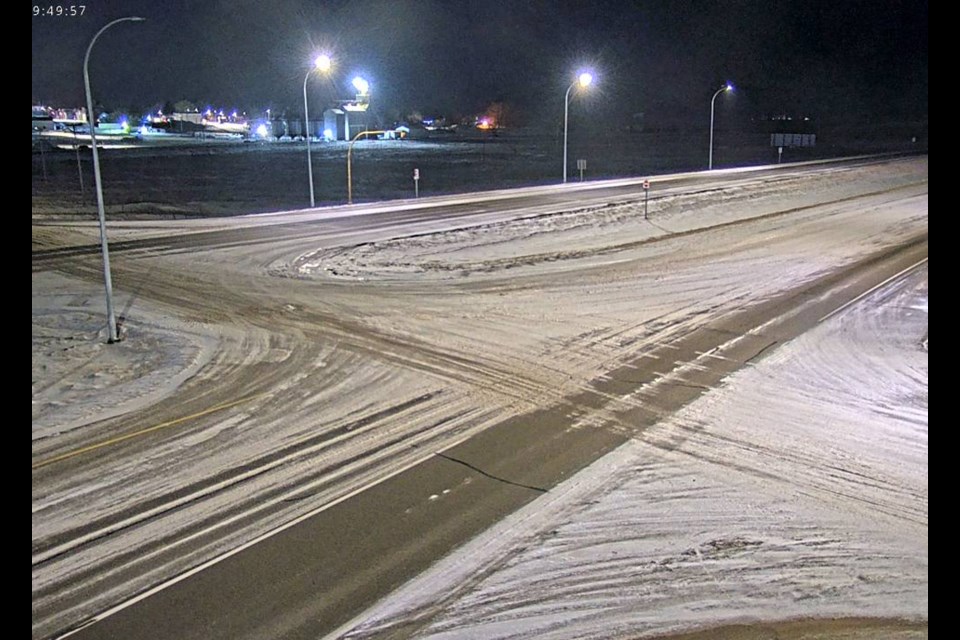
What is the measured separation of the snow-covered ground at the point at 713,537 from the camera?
7605 millimetres

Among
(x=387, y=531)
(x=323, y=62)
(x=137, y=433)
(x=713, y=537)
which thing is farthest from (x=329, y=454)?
(x=323, y=62)

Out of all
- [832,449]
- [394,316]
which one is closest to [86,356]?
[394,316]

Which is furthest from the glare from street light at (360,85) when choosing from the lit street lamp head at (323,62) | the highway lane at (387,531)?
the highway lane at (387,531)

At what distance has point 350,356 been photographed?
16.3 meters

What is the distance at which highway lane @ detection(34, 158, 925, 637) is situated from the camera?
8.13m

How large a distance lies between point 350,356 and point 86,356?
17.6 ft

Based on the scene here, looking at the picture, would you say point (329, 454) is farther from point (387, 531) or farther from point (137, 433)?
point (137, 433)

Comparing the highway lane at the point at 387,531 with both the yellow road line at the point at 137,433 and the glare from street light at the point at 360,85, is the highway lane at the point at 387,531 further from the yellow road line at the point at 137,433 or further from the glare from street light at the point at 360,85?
the glare from street light at the point at 360,85

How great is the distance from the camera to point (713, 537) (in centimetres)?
902

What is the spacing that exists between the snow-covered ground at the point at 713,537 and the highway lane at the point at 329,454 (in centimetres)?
56

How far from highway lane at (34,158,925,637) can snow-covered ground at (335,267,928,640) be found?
558 millimetres

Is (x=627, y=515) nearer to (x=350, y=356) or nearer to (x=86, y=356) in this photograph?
(x=350, y=356)
